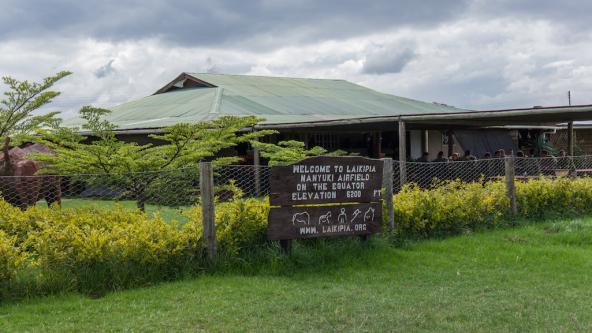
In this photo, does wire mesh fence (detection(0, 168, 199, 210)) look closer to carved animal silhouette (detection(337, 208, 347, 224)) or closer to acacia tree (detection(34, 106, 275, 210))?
acacia tree (detection(34, 106, 275, 210))

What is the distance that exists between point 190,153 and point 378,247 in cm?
344

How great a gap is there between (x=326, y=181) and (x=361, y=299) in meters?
2.21

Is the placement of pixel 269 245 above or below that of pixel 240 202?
below

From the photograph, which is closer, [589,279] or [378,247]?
[589,279]

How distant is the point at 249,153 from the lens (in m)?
19.9

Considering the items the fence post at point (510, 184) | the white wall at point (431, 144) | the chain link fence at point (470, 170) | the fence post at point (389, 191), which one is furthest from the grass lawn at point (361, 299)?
the white wall at point (431, 144)

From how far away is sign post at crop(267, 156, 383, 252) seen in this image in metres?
7.70

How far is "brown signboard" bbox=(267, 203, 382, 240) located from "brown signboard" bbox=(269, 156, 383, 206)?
10 cm

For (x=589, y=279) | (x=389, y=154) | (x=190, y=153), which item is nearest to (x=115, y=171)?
(x=190, y=153)

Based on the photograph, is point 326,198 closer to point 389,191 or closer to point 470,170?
point 389,191

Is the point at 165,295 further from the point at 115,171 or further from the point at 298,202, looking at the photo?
the point at 115,171

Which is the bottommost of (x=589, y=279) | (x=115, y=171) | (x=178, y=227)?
(x=589, y=279)

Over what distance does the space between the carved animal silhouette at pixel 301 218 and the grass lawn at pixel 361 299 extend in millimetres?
360

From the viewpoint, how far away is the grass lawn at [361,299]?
5383 mm
